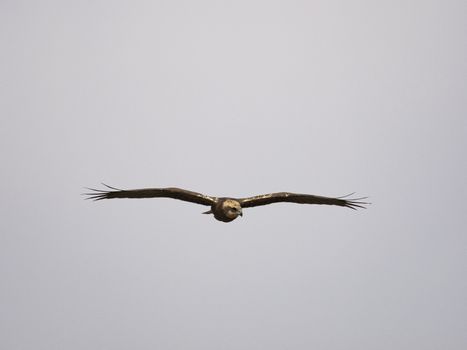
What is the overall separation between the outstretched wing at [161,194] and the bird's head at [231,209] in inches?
21.5

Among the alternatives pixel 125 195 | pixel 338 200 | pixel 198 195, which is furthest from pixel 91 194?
pixel 338 200

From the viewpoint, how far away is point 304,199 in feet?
74.0

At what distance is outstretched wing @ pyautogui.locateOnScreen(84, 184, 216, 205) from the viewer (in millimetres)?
21000

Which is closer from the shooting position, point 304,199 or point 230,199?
point 230,199

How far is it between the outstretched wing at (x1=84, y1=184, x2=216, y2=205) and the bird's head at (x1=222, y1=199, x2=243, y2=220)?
546 mm

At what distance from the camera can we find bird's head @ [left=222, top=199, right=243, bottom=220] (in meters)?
21.0

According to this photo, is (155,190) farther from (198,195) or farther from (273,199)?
(273,199)

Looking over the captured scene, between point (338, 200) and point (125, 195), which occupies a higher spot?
point (338, 200)

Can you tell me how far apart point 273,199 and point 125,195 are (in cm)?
478

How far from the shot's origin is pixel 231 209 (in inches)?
826

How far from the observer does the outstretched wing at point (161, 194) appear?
21000mm

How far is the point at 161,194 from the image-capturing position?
21188 millimetres

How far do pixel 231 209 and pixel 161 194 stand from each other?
2269 millimetres

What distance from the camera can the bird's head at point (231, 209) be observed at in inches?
826
